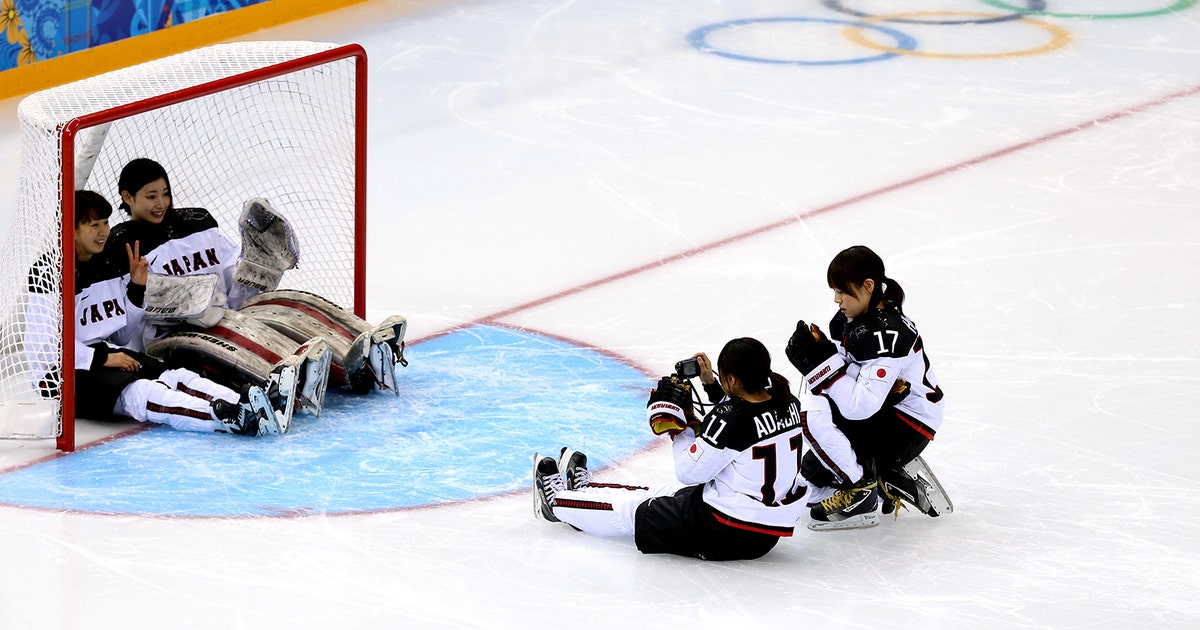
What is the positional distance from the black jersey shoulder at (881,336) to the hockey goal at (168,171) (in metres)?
1.85

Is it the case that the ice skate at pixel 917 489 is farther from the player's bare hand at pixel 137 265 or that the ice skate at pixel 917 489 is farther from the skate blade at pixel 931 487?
the player's bare hand at pixel 137 265

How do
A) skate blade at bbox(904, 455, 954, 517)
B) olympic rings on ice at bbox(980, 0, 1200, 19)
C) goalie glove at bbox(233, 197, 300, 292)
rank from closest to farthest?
skate blade at bbox(904, 455, 954, 517) → goalie glove at bbox(233, 197, 300, 292) → olympic rings on ice at bbox(980, 0, 1200, 19)

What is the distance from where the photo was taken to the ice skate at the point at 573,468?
4004 millimetres

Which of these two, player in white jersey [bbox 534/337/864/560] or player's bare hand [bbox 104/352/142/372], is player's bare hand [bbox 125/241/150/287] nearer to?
player's bare hand [bbox 104/352/142/372]

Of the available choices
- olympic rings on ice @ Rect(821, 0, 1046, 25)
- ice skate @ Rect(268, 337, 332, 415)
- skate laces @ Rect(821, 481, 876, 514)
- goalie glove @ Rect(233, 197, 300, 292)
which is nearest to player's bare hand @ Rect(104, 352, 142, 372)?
ice skate @ Rect(268, 337, 332, 415)

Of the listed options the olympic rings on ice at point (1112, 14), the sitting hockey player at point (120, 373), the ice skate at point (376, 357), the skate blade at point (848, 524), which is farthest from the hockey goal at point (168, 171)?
the olympic rings on ice at point (1112, 14)

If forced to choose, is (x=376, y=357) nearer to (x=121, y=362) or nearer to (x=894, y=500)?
(x=121, y=362)

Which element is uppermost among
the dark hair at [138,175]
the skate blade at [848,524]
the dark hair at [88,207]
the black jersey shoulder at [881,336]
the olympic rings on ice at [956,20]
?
the olympic rings on ice at [956,20]

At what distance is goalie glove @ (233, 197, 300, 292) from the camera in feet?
16.4

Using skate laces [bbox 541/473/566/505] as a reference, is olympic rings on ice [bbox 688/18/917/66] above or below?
above

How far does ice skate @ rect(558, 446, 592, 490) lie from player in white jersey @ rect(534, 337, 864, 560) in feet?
0.21

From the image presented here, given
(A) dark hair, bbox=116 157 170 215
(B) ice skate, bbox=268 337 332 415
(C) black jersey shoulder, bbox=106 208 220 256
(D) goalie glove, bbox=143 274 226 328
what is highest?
(A) dark hair, bbox=116 157 170 215

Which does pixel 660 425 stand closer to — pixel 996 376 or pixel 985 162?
pixel 996 376

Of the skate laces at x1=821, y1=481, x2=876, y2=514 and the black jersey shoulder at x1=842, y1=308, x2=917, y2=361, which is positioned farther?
the skate laces at x1=821, y1=481, x2=876, y2=514
